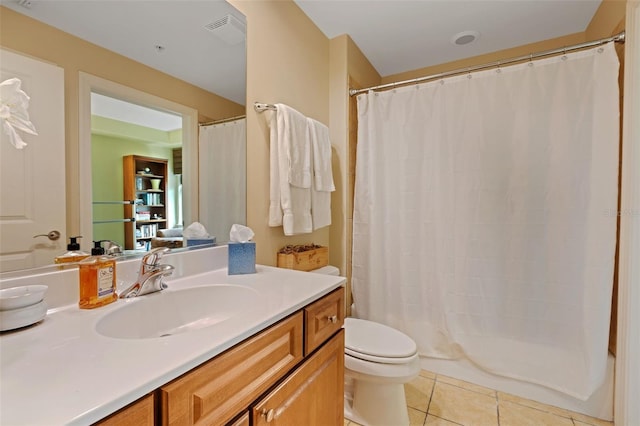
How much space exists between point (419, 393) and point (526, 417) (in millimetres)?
538

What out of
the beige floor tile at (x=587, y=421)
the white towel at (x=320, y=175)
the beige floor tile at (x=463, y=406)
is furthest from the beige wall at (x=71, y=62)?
the beige floor tile at (x=587, y=421)

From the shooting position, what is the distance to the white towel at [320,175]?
173 cm

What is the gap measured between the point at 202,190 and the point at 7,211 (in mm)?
599

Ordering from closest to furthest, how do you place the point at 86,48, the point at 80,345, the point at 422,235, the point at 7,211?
1. the point at 80,345
2. the point at 7,211
3. the point at 86,48
4. the point at 422,235

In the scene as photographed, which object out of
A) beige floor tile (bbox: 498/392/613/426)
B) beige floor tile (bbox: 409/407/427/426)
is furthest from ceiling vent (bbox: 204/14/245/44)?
beige floor tile (bbox: 498/392/613/426)

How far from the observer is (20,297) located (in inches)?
24.6

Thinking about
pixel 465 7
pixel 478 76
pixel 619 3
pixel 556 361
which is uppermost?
pixel 465 7

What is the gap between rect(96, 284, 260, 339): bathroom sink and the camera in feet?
2.50

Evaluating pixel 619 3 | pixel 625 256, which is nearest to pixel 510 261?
pixel 625 256

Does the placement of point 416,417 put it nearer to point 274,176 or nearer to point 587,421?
point 587,421

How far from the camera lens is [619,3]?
1491 mm

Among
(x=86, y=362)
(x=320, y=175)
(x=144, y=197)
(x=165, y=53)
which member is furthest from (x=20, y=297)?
(x=320, y=175)

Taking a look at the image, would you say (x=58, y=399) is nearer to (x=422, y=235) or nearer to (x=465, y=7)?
(x=422, y=235)

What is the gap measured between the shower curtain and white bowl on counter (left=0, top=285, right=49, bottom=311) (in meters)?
1.74
